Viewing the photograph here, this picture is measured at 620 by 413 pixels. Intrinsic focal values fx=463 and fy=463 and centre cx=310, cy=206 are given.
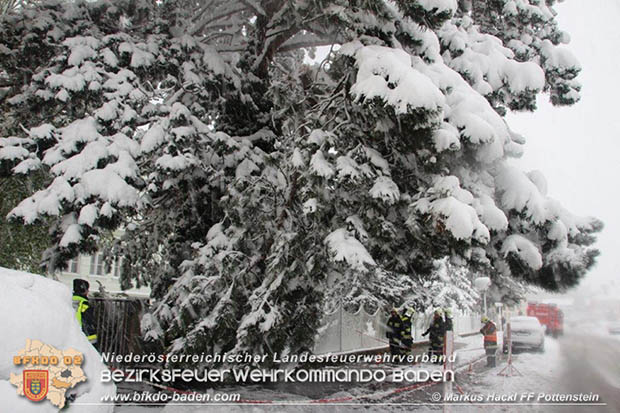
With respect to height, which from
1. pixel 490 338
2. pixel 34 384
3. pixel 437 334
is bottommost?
pixel 490 338

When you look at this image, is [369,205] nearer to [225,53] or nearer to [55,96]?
[55,96]

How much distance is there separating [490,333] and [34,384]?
552 inches

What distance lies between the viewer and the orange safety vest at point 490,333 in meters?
14.8

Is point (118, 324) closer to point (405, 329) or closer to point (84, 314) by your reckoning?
point (84, 314)

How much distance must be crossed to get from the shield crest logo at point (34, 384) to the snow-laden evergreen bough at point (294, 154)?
3599 mm

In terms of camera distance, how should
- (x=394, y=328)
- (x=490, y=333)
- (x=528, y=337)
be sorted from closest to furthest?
(x=394, y=328) → (x=490, y=333) → (x=528, y=337)

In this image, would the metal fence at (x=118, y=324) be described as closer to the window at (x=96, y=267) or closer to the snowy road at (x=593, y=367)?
the snowy road at (x=593, y=367)

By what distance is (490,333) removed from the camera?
14.9 metres

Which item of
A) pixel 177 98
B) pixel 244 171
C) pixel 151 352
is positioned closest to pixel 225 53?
pixel 177 98

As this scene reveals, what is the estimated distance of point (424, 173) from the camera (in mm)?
7324

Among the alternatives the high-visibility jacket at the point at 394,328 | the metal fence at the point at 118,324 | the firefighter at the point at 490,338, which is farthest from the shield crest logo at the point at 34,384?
the firefighter at the point at 490,338

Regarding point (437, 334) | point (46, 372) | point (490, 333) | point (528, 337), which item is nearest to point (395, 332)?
point (437, 334)

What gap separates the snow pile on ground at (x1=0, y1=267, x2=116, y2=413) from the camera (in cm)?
369

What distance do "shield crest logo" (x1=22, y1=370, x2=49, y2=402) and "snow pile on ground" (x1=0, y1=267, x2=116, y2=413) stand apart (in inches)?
1.7
